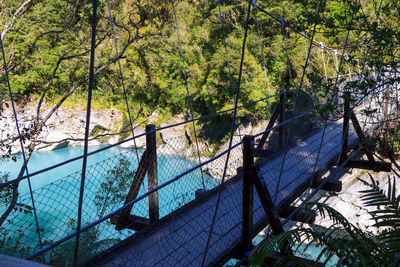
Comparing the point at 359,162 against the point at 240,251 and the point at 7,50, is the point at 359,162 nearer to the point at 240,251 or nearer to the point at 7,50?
the point at 240,251

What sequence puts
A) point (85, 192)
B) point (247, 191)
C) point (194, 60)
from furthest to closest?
point (194, 60)
point (85, 192)
point (247, 191)

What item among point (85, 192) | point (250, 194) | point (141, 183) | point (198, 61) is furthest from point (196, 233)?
point (198, 61)

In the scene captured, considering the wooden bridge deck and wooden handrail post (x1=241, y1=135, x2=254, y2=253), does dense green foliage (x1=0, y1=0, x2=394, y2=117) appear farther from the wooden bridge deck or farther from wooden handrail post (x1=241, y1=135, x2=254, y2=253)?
wooden handrail post (x1=241, y1=135, x2=254, y2=253)

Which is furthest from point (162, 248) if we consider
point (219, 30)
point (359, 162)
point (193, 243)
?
point (219, 30)

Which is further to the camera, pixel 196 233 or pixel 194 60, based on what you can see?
pixel 194 60

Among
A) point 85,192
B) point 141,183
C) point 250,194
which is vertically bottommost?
point 250,194

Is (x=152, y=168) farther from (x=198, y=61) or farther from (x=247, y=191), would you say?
(x=198, y=61)

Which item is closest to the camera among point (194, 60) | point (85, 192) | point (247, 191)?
point (247, 191)

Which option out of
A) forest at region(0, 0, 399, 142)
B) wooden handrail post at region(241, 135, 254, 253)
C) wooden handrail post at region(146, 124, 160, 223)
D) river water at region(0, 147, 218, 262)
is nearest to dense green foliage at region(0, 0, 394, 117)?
forest at region(0, 0, 399, 142)

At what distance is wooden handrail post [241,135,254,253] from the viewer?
1614 mm

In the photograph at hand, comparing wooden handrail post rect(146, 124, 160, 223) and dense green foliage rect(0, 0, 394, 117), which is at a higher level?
dense green foliage rect(0, 0, 394, 117)

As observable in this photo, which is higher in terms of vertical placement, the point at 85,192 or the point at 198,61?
the point at 198,61

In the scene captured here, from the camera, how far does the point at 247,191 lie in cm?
Answer: 164

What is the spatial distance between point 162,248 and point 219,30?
1050 cm
